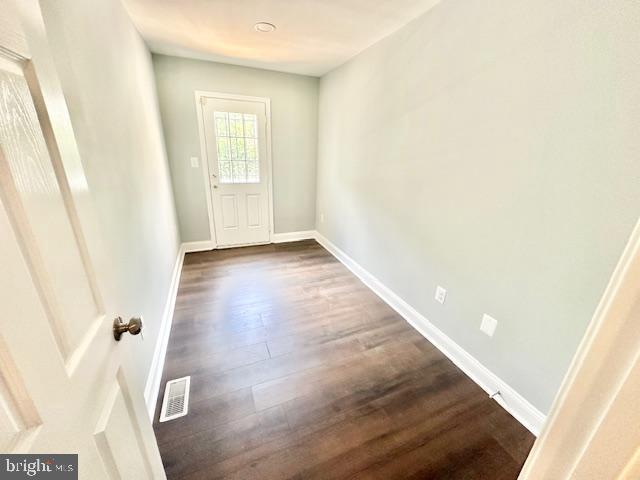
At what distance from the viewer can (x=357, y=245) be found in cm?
311

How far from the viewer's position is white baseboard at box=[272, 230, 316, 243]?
409 cm

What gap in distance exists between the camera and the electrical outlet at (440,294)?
195cm

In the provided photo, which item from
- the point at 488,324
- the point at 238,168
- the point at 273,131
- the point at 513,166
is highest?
the point at 273,131

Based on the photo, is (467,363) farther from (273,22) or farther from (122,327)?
(273,22)

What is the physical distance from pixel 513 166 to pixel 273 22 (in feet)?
6.61

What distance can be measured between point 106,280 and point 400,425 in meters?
1.56

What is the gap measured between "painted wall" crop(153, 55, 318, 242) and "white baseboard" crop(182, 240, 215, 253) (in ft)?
0.21

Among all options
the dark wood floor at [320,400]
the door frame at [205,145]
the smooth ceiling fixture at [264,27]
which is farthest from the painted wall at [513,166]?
the door frame at [205,145]

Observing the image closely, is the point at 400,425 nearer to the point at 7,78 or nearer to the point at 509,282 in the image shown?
the point at 509,282

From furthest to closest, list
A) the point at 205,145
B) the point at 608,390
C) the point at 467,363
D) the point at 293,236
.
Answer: the point at 293,236 → the point at 205,145 → the point at 467,363 → the point at 608,390

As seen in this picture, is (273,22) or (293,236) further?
(293,236)

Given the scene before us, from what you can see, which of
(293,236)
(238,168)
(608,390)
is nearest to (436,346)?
(608,390)

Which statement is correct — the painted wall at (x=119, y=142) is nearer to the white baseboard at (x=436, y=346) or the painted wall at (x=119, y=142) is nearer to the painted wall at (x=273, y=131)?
the white baseboard at (x=436, y=346)

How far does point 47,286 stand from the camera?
1.54 ft
